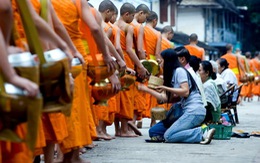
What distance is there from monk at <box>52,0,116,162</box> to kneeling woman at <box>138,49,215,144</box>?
255 cm

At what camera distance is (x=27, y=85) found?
5.30 metres

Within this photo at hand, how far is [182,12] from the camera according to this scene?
52062 millimetres

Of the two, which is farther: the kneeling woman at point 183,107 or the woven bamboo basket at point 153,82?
the kneeling woman at point 183,107

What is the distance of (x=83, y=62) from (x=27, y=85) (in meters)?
2.61

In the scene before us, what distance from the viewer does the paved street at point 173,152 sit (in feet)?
31.0

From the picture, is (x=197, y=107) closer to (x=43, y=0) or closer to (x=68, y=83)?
(x=43, y=0)

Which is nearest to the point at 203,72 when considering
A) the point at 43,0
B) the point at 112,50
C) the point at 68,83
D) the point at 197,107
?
the point at 197,107

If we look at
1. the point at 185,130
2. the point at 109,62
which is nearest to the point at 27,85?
the point at 109,62

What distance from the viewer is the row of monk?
5.82 metres

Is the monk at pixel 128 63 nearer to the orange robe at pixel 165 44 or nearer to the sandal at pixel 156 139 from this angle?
the sandal at pixel 156 139

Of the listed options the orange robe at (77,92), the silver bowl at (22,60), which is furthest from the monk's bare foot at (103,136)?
the silver bowl at (22,60)

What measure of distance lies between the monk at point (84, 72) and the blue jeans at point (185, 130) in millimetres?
2743

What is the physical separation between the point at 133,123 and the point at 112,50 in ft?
11.5

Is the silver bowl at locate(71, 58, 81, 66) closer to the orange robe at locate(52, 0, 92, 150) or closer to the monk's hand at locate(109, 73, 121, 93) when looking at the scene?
the orange robe at locate(52, 0, 92, 150)
